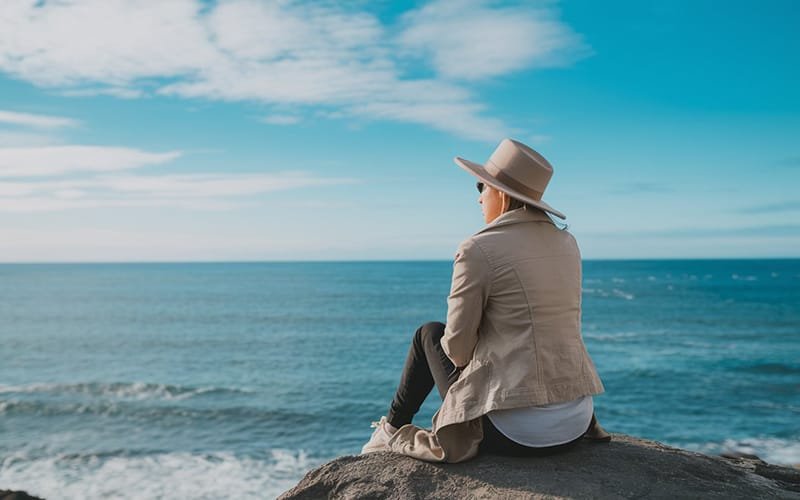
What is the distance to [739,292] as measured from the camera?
77.8 m

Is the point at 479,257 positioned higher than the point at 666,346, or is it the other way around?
the point at 479,257

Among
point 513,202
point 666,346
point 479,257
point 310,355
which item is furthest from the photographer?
point 666,346

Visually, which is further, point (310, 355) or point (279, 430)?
point (310, 355)

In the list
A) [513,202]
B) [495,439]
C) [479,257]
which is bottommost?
[495,439]

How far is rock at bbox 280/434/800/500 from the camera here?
4.20 meters

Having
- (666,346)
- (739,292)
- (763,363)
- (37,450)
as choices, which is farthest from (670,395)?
(739,292)

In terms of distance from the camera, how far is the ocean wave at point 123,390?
2277 centimetres

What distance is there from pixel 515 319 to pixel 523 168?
986 millimetres

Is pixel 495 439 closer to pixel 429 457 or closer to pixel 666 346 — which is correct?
pixel 429 457

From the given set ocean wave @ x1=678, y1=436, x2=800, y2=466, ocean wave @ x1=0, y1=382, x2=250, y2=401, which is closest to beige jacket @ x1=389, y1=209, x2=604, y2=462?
ocean wave @ x1=678, y1=436, x2=800, y2=466

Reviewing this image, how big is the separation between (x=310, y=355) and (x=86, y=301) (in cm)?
5045

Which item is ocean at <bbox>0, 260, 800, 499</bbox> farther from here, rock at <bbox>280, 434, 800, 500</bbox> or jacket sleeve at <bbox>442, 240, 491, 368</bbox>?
jacket sleeve at <bbox>442, 240, 491, 368</bbox>

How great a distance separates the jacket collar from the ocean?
10.3 metres

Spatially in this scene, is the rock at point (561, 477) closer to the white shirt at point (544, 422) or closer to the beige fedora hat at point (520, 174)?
the white shirt at point (544, 422)
